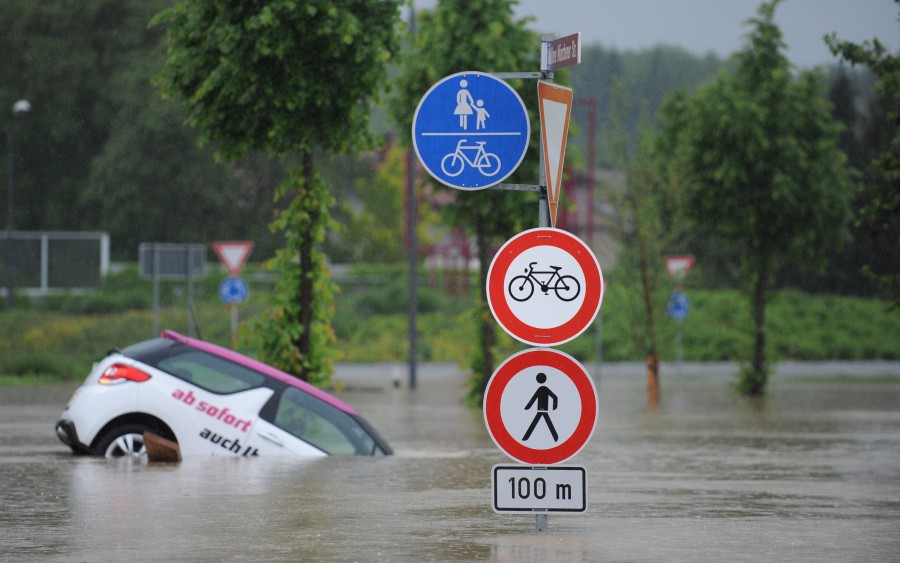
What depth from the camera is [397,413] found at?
27.0 meters

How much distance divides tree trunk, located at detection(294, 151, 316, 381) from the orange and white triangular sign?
1002cm

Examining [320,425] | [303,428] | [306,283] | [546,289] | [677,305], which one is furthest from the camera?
[677,305]

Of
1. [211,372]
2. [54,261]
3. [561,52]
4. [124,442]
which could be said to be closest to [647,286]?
[211,372]

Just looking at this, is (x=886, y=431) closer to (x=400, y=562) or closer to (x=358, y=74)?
(x=358, y=74)

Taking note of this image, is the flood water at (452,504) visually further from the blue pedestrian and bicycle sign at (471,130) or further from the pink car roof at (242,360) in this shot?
the blue pedestrian and bicycle sign at (471,130)

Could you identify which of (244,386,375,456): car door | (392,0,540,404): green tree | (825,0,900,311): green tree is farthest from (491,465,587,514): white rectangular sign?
(392,0,540,404): green tree

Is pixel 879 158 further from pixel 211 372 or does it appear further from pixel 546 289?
pixel 546 289

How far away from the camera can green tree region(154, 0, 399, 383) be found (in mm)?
17859

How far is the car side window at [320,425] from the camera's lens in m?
15.1

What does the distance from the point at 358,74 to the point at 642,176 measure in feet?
58.7

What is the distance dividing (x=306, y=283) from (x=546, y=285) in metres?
10.8

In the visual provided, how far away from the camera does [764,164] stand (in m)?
34.1

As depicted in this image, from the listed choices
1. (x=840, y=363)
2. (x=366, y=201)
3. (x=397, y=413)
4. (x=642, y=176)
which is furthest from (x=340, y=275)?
(x=397, y=413)

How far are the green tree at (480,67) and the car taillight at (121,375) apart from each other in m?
13.1
